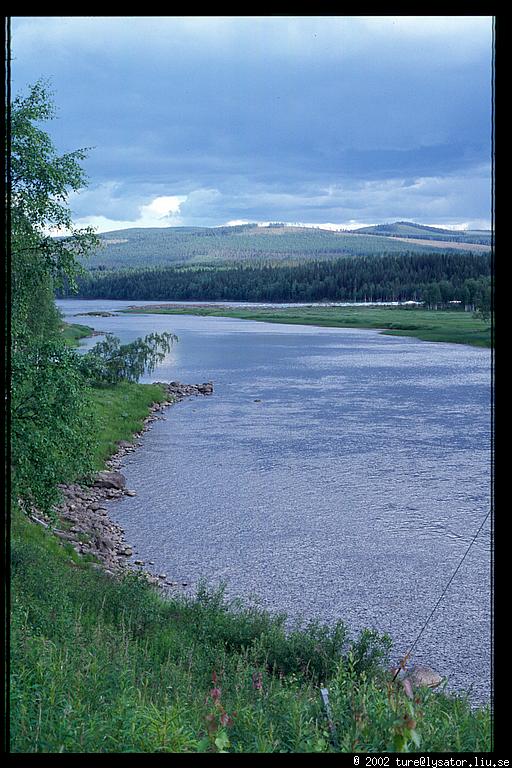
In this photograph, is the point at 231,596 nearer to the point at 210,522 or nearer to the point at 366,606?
the point at 366,606

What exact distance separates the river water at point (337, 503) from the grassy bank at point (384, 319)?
1078 centimetres

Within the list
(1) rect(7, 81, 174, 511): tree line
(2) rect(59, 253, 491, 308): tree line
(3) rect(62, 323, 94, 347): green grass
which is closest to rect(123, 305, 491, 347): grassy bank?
(2) rect(59, 253, 491, 308): tree line

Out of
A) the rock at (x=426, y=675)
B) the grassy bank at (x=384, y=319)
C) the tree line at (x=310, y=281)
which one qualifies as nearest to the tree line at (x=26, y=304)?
the rock at (x=426, y=675)

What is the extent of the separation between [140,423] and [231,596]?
390 inches

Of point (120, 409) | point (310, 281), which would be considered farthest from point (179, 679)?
point (310, 281)

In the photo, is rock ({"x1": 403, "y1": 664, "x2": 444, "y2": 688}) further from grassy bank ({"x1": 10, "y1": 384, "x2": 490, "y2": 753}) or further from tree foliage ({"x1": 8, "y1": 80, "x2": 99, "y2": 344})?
tree foliage ({"x1": 8, "y1": 80, "x2": 99, "y2": 344})

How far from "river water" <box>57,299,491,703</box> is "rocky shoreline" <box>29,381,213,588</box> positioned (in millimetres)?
246

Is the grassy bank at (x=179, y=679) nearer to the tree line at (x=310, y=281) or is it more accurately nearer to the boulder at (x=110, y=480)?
the boulder at (x=110, y=480)

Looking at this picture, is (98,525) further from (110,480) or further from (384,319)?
(384,319)

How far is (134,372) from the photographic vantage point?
23000 mm

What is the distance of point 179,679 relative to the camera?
429 cm

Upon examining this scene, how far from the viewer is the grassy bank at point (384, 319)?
3503cm

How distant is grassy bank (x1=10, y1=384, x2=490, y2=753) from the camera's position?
2586mm

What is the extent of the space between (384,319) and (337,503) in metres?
37.2
